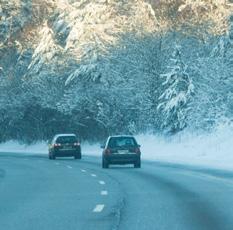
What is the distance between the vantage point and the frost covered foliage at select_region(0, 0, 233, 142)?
55844mm

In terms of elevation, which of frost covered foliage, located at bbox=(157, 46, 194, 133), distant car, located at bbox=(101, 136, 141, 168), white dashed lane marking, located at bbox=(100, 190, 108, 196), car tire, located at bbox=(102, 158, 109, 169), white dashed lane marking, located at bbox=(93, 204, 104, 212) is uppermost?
frost covered foliage, located at bbox=(157, 46, 194, 133)

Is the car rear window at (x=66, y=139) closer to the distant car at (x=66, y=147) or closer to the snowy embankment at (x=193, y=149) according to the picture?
the distant car at (x=66, y=147)

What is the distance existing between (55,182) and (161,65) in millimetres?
35855

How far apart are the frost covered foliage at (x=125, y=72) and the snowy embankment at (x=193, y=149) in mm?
1059

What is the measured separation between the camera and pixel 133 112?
65.4 metres

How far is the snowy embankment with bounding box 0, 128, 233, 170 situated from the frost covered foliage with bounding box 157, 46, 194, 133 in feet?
4.66

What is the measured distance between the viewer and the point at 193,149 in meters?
50.5

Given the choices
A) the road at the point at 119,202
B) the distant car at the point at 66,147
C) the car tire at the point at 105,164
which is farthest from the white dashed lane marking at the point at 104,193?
the distant car at the point at 66,147

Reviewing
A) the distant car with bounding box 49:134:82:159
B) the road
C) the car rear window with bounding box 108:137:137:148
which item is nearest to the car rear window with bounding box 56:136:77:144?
the distant car with bounding box 49:134:82:159

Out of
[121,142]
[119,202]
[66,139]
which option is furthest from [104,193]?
[66,139]

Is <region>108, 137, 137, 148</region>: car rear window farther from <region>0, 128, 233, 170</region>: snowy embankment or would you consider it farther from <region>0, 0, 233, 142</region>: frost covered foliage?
<region>0, 0, 233, 142</region>: frost covered foliage

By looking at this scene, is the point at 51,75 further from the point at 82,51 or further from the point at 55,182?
the point at 55,182

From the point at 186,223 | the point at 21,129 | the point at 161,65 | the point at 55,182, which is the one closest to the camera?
the point at 186,223

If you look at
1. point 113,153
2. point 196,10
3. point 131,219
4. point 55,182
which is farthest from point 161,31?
point 131,219
